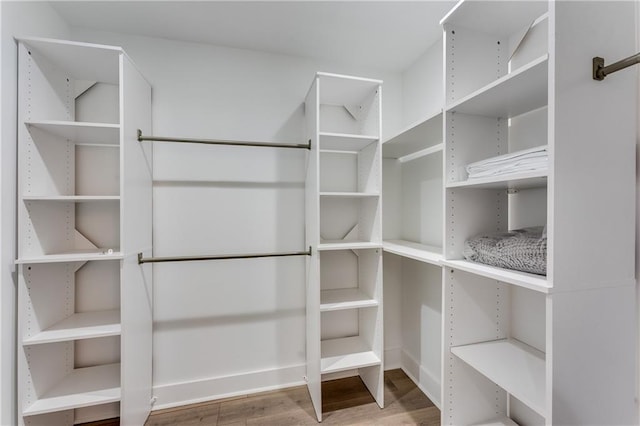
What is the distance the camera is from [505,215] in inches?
55.8

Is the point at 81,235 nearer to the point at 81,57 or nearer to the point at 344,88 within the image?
the point at 81,57

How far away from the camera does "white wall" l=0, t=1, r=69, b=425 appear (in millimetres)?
1300

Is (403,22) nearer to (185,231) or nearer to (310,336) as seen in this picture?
(185,231)

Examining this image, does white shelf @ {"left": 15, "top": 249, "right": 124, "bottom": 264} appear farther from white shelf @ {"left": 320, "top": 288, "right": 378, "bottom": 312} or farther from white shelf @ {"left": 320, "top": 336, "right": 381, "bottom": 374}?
white shelf @ {"left": 320, "top": 336, "right": 381, "bottom": 374}

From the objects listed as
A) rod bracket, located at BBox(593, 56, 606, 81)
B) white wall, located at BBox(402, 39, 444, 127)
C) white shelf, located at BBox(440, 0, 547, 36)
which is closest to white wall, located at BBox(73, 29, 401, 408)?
white wall, located at BBox(402, 39, 444, 127)

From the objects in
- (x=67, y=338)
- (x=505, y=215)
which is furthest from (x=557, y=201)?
(x=67, y=338)

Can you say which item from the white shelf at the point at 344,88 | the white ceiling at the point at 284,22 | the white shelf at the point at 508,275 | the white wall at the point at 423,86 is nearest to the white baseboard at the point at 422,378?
the white shelf at the point at 508,275

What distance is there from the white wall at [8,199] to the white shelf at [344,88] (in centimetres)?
157

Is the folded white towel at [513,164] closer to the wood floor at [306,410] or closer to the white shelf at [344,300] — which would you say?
the white shelf at [344,300]

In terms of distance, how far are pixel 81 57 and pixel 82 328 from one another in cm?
152

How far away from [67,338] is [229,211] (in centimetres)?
111

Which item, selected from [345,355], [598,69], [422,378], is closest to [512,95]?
[598,69]

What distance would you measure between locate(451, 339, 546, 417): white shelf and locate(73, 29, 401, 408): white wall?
1.23 metres

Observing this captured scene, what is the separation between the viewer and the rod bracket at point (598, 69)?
0.91 metres
